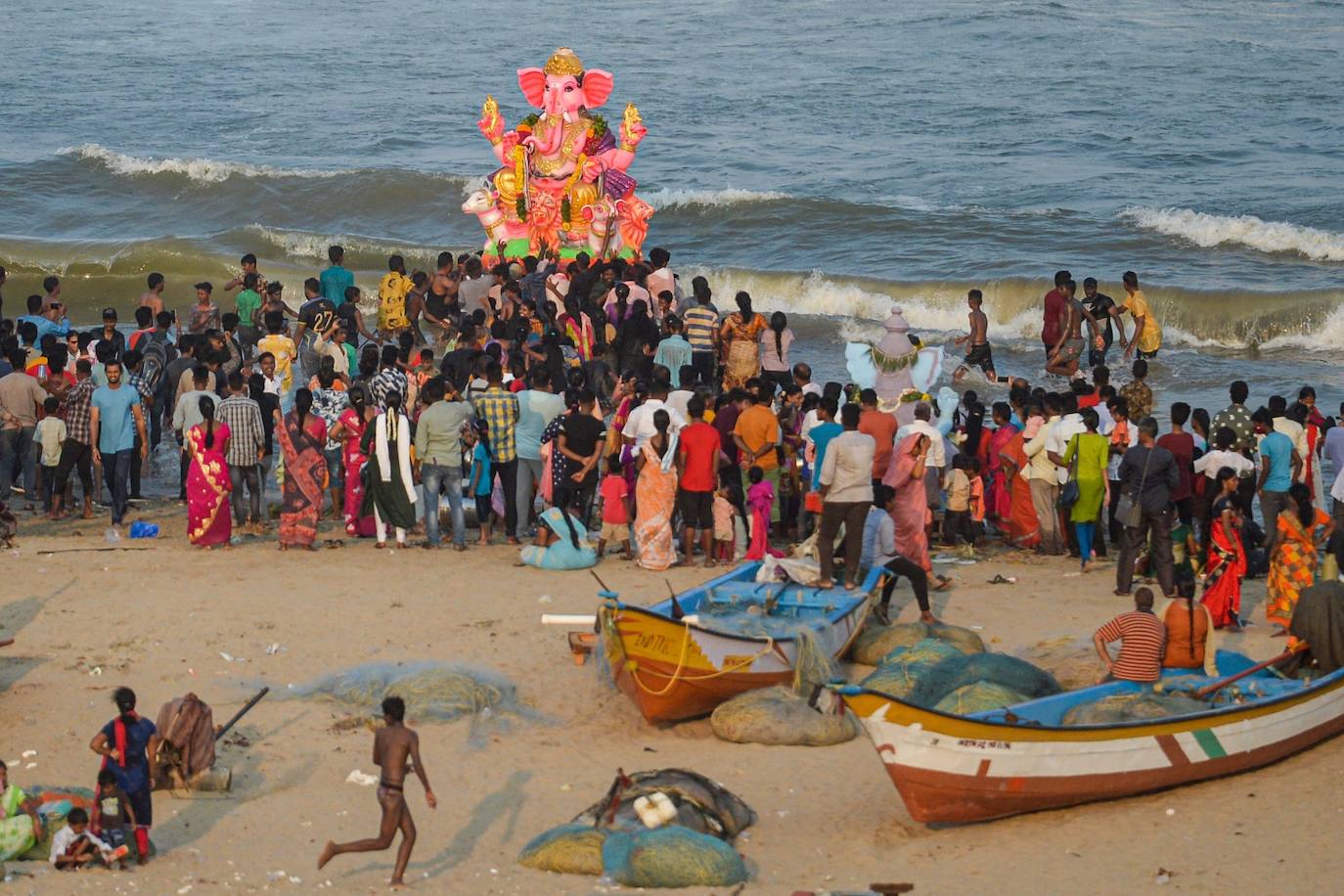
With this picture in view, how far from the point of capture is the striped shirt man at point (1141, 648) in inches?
444

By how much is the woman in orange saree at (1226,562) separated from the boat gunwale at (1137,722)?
1.94 m

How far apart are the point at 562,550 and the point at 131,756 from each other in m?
5.47

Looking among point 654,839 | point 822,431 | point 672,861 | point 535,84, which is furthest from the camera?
point 535,84

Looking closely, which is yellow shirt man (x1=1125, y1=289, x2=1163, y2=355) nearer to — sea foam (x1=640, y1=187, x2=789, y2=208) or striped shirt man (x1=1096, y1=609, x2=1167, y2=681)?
striped shirt man (x1=1096, y1=609, x2=1167, y2=681)

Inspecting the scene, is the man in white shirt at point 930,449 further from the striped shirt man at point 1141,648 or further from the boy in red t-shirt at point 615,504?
the striped shirt man at point 1141,648

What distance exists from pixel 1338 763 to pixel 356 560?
750 centimetres

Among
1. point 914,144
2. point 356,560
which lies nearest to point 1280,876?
point 356,560

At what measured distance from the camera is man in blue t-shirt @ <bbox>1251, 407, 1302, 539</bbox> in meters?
14.6

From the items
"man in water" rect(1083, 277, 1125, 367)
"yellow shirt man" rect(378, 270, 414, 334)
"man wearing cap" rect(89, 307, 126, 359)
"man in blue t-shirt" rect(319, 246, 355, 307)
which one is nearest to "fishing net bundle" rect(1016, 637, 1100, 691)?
"man in water" rect(1083, 277, 1125, 367)

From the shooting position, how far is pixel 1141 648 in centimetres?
1130

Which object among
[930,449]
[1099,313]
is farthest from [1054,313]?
[930,449]

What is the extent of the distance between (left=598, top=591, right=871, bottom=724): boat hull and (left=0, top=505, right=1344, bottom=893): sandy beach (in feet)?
0.77

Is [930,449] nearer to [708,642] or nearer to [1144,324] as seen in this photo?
[708,642]

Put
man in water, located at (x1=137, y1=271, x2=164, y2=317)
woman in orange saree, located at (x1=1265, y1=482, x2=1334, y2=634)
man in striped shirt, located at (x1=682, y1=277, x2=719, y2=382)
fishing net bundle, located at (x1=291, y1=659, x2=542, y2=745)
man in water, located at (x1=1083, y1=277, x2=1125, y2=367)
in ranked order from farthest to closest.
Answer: man in water, located at (x1=1083, y1=277, x2=1125, y2=367) → man in water, located at (x1=137, y1=271, x2=164, y2=317) → man in striped shirt, located at (x1=682, y1=277, x2=719, y2=382) → woman in orange saree, located at (x1=1265, y1=482, x2=1334, y2=634) → fishing net bundle, located at (x1=291, y1=659, x2=542, y2=745)
